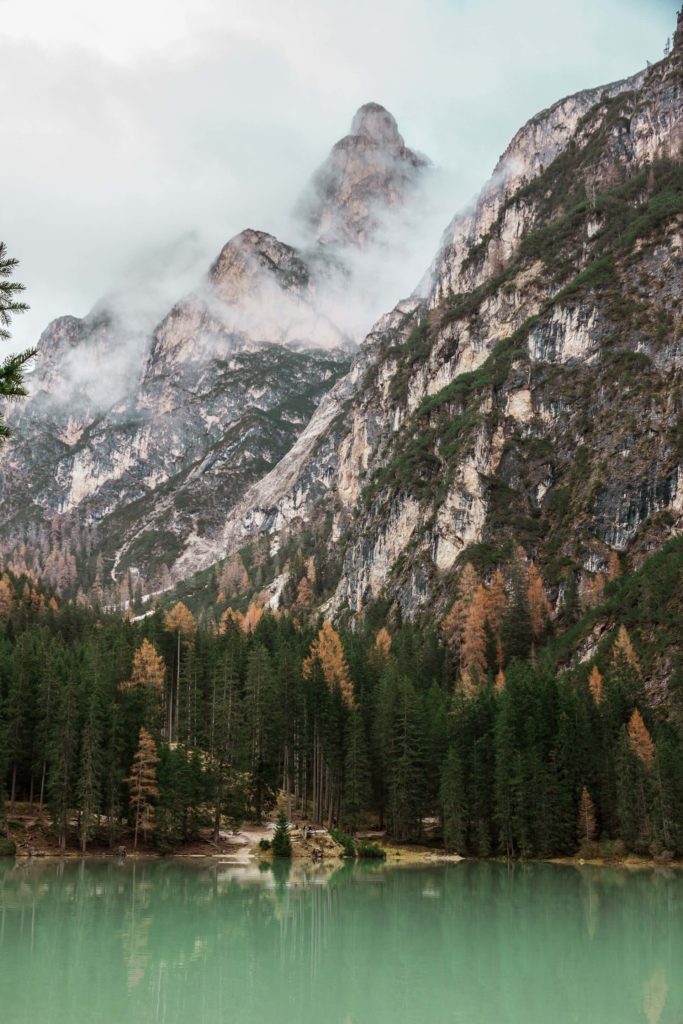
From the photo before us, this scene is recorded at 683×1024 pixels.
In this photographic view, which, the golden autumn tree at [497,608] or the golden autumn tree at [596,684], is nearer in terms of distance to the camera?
the golden autumn tree at [596,684]

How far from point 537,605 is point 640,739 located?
141ft

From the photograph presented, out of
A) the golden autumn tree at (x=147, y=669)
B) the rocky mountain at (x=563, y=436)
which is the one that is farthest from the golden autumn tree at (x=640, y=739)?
the rocky mountain at (x=563, y=436)

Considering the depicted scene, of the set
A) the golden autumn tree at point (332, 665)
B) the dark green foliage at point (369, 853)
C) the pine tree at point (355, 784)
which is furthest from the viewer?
the golden autumn tree at point (332, 665)

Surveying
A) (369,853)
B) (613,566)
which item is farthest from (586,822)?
(613,566)

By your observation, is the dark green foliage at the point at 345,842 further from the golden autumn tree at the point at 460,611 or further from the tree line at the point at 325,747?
the golden autumn tree at the point at 460,611

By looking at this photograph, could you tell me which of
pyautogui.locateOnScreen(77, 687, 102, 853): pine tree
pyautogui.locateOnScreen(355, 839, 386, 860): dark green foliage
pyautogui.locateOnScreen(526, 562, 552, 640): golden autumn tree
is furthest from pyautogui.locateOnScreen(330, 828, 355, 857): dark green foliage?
pyautogui.locateOnScreen(526, 562, 552, 640): golden autumn tree

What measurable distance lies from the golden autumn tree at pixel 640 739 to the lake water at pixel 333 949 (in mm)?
18912

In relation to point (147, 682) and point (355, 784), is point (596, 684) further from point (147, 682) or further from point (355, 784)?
point (147, 682)

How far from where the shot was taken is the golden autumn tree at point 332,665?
92.2 m

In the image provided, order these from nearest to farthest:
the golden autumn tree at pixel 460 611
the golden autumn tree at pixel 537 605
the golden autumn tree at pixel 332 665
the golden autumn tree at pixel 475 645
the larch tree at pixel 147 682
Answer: the larch tree at pixel 147 682
the golden autumn tree at pixel 332 665
the golden autumn tree at pixel 475 645
the golden autumn tree at pixel 537 605
the golden autumn tree at pixel 460 611

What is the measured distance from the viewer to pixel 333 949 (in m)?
36.4

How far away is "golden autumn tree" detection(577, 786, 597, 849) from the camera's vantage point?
77188mm

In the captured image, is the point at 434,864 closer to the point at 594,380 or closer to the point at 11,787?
the point at 11,787

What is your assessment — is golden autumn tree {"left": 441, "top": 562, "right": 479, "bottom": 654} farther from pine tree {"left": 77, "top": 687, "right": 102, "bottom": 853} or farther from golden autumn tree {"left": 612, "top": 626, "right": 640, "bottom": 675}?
pine tree {"left": 77, "top": 687, "right": 102, "bottom": 853}
